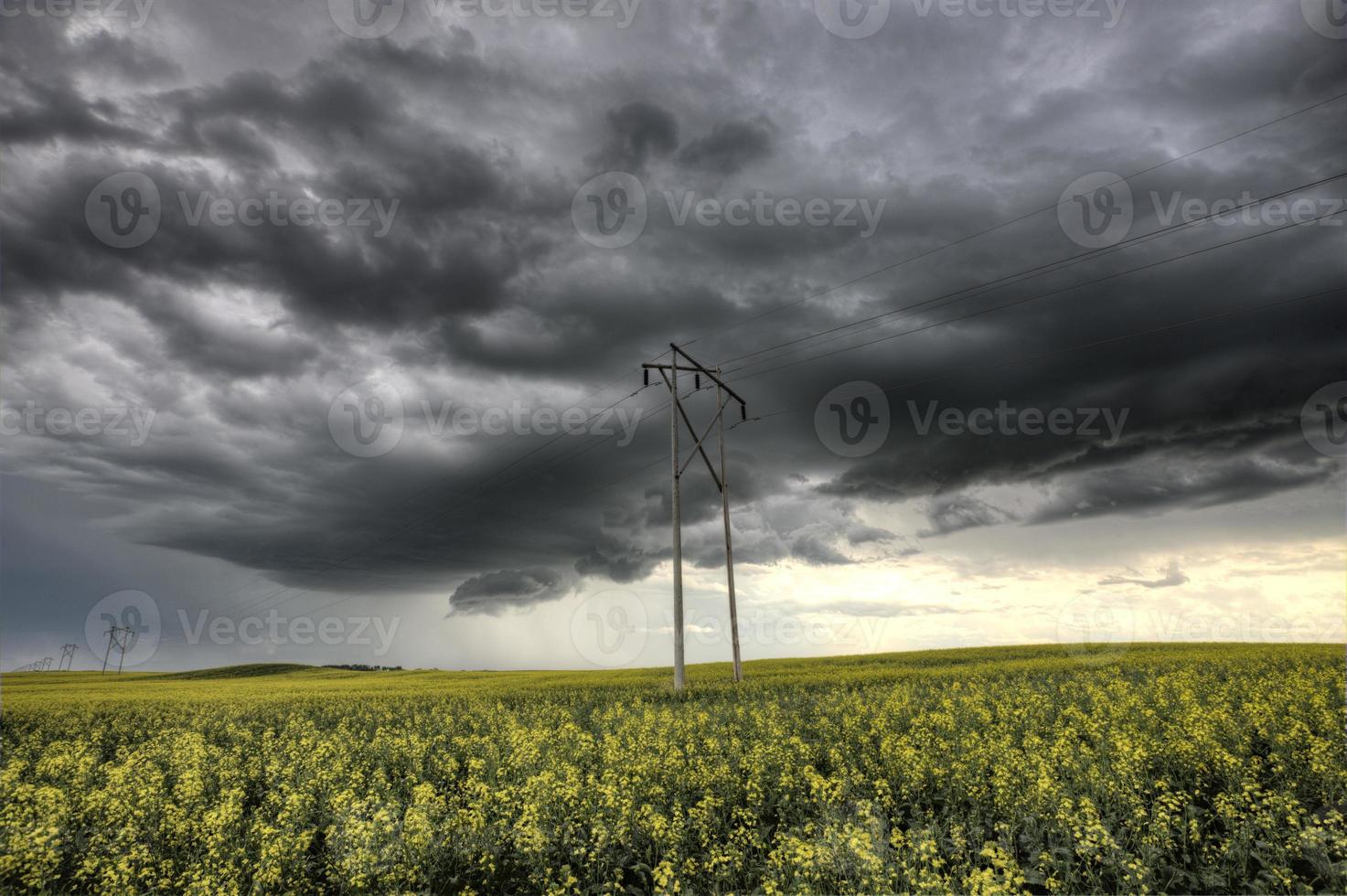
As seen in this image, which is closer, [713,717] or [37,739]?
[713,717]

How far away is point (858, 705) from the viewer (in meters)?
17.3

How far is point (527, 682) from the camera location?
3791 cm

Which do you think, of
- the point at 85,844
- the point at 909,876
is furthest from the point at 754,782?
the point at 85,844

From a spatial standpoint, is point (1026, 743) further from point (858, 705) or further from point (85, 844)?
point (85, 844)

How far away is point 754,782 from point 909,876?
446 centimetres

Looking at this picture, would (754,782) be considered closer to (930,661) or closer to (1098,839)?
(1098,839)

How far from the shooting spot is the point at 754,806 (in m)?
10.6

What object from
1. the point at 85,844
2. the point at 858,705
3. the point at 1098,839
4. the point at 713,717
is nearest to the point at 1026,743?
the point at 1098,839

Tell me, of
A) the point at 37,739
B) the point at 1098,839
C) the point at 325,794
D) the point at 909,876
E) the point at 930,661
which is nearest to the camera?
the point at 909,876

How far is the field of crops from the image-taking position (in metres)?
7.80

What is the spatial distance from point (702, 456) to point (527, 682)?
18098 millimetres

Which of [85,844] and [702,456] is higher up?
[702,456]

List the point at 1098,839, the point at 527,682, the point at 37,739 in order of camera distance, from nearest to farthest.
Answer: the point at 1098,839, the point at 37,739, the point at 527,682

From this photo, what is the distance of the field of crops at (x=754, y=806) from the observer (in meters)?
7.80
